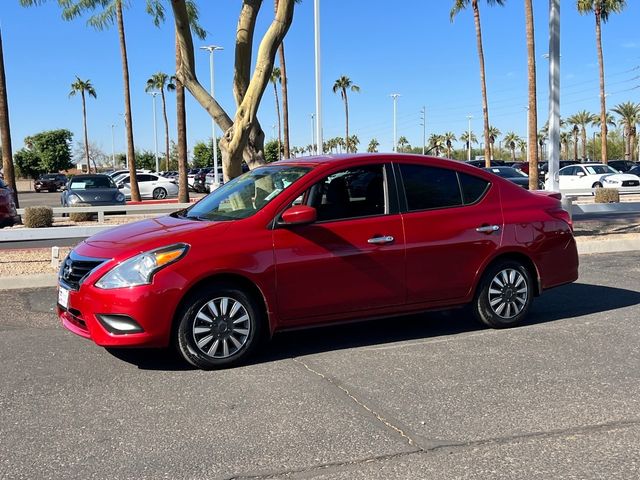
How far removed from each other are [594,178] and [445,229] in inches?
1005

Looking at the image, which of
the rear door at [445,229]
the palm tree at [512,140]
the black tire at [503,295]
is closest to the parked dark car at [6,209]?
the rear door at [445,229]

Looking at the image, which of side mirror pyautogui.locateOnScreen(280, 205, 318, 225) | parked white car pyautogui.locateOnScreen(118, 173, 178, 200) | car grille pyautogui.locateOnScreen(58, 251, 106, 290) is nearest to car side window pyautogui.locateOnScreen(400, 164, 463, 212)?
side mirror pyautogui.locateOnScreen(280, 205, 318, 225)

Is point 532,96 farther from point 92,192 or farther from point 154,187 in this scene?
point 154,187

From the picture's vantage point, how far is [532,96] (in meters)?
21.4

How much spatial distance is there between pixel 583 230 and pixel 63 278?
11.9 m

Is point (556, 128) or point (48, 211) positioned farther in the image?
point (48, 211)

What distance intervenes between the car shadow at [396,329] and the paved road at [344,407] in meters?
0.03

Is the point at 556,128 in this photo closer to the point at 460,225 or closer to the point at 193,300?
the point at 460,225

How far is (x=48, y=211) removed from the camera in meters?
15.8

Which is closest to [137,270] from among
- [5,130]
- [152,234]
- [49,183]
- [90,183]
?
[152,234]

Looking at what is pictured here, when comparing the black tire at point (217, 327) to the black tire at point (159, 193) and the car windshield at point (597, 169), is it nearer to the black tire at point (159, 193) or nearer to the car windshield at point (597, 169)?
the car windshield at point (597, 169)

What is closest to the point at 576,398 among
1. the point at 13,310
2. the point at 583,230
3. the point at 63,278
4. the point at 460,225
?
the point at 460,225

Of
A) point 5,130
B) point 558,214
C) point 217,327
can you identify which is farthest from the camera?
point 5,130

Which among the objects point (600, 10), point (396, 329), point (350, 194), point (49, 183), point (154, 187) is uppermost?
point (600, 10)
